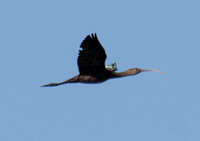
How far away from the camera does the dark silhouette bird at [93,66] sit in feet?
72.0

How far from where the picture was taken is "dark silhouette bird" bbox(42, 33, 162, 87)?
2194 cm

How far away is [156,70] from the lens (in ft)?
80.8

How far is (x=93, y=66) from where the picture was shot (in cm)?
2319

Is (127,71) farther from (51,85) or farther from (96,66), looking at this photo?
(51,85)

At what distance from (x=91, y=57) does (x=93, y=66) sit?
0.77m

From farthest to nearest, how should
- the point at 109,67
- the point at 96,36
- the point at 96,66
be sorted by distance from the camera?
the point at 109,67
the point at 96,66
the point at 96,36

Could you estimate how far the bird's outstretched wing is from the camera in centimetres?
2172

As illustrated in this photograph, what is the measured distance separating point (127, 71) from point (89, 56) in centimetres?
258

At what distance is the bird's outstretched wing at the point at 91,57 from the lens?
21719 mm

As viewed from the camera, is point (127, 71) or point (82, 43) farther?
point (127, 71)

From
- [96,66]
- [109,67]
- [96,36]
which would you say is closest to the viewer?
[96,36]

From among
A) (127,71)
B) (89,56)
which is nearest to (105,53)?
(89,56)

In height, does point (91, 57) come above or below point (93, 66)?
above

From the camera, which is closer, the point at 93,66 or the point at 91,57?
the point at 91,57
